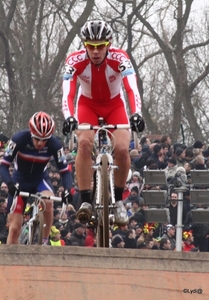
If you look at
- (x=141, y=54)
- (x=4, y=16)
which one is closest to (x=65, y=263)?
(x=4, y=16)

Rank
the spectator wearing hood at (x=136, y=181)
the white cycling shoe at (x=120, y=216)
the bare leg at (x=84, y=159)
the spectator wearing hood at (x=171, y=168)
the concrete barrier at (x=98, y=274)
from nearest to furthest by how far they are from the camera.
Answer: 1. the concrete barrier at (x=98, y=274)
2. the bare leg at (x=84, y=159)
3. the white cycling shoe at (x=120, y=216)
4. the spectator wearing hood at (x=171, y=168)
5. the spectator wearing hood at (x=136, y=181)

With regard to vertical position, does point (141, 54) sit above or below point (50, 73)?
above

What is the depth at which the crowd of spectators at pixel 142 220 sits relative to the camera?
57.1 ft

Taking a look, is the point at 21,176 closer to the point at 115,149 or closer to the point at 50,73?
the point at 115,149

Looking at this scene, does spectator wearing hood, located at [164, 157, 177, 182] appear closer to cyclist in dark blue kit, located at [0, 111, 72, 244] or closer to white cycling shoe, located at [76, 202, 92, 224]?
cyclist in dark blue kit, located at [0, 111, 72, 244]

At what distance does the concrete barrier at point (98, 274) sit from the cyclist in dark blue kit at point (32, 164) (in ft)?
9.20

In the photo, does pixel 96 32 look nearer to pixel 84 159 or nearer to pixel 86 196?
pixel 84 159

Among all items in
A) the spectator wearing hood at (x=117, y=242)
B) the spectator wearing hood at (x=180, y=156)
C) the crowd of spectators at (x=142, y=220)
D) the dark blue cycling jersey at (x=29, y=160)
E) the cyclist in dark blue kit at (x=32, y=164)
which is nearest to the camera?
the cyclist in dark blue kit at (x=32, y=164)

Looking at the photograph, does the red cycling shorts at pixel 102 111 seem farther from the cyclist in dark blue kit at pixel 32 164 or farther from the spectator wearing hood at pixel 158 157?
the spectator wearing hood at pixel 158 157

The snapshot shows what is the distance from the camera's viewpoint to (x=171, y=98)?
39281 mm

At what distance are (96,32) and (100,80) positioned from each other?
65 centimetres

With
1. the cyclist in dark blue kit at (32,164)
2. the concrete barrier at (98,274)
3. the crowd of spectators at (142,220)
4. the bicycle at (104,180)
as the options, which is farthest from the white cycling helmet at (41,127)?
the crowd of spectators at (142,220)

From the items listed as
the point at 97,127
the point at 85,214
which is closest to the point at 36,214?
the point at 85,214

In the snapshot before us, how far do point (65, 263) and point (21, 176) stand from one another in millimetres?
3588
